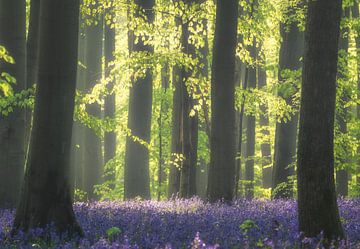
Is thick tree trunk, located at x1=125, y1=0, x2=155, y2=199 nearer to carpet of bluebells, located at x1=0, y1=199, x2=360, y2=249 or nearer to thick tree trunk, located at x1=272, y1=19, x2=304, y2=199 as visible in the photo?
thick tree trunk, located at x1=272, y1=19, x2=304, y2=199

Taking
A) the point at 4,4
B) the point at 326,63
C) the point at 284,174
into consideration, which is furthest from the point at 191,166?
the point at 326,63

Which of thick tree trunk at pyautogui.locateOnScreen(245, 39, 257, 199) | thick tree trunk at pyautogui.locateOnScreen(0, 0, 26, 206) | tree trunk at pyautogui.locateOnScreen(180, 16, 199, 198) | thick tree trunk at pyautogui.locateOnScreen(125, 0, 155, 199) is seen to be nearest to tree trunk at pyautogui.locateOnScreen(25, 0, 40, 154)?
thick tree trunk at pyautogui.locateOnScreen(0, 0, 26, 206)

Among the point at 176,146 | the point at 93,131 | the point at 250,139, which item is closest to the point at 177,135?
the point at 176,146

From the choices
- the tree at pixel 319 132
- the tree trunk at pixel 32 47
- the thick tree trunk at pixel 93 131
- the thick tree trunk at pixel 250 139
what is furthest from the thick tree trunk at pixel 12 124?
the thick tree trunk at pixel 250 139

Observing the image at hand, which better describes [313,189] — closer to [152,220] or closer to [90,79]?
[152,220]

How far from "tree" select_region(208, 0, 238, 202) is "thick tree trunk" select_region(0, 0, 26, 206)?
14.6ft

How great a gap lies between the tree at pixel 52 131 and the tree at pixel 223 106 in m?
5.40

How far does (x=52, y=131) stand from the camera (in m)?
7.88

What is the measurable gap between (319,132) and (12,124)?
7425 millimetres

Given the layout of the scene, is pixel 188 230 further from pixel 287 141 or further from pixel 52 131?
pixel 287 141

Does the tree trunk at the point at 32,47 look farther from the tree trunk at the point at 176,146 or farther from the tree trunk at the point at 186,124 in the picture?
the tree trunk at the point at 176,146

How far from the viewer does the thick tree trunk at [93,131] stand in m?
24.8

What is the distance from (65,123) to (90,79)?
1629 centimetres

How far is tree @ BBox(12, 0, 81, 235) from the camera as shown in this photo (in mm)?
7836
